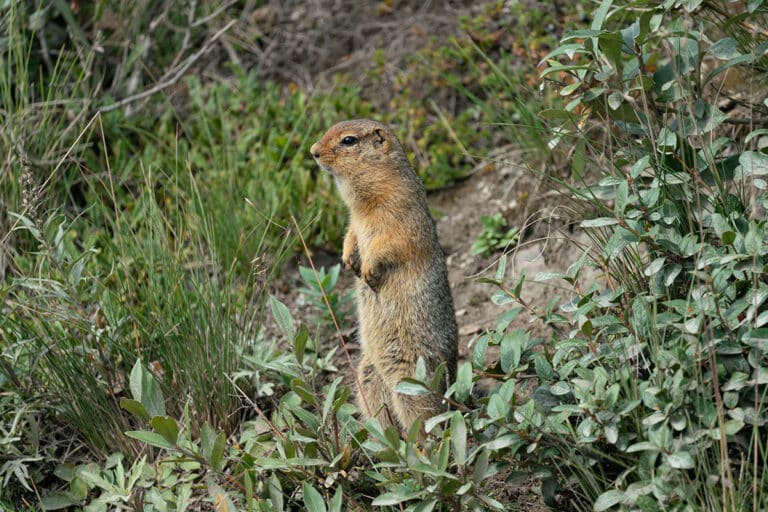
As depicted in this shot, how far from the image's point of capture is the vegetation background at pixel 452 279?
9.61 ft

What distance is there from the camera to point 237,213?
5043mm

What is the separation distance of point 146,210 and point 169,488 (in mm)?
1303

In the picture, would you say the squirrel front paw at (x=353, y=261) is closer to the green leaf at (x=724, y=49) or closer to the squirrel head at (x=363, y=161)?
the squirrel head at (x=363, y=161)

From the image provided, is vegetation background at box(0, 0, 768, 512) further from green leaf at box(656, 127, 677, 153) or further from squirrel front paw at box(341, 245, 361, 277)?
squirrel front paw at box(341, 245, 361, 277)

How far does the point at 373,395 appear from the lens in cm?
399

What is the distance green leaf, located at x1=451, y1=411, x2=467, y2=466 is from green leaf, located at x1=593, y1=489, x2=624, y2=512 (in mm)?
452

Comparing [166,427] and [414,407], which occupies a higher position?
[166,427]

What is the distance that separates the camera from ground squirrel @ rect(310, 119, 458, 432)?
377cm

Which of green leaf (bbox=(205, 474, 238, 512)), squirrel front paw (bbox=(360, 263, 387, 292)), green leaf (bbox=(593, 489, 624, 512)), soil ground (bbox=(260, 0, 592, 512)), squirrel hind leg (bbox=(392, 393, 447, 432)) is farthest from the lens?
soil ground (bbox=(260, 0, 592, 512))

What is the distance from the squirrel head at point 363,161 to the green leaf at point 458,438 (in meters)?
1.33

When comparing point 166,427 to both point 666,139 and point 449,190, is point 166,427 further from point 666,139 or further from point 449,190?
point 449,190

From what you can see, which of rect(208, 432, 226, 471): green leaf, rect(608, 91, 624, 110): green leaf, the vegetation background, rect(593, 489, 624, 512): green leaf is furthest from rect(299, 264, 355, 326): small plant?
rect(593, 489, 624, 512): green leaf

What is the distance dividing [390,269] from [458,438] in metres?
1.07

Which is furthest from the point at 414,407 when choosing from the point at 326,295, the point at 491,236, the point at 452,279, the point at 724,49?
the point at 724,49
